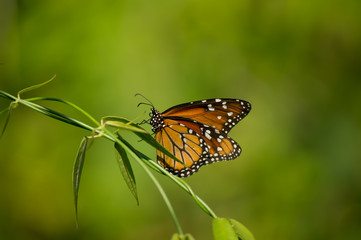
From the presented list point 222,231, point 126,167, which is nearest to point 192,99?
point 126,167

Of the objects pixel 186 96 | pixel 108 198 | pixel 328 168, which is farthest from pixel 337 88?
pixel 108 198

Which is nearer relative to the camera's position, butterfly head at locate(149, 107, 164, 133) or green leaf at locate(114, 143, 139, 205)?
green leaf at locate(114, 143, 139, 205)

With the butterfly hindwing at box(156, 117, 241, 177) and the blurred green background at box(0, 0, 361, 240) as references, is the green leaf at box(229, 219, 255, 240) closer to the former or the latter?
the butterfly hindwing at box(156, 117, 241, 177)

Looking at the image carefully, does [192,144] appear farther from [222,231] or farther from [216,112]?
[222,231]

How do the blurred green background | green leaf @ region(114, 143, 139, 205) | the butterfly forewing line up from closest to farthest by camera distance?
green leaf @ region(114, 143, 139, 205)
the butterfly forewing
the blurred green background

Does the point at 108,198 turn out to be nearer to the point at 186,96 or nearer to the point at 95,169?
the point at 95,169

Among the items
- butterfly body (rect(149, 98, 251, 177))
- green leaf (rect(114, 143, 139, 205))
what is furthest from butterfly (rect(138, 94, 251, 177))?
green leaf (rect(114, 143, 139, 205))

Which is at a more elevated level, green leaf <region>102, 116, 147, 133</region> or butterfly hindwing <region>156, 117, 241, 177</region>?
butterfly hindwing <region>156, 117, 241, 177</region>

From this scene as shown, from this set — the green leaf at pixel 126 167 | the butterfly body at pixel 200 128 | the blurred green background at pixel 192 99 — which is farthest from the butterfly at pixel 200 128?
the blurred green background at pixel 192 99
